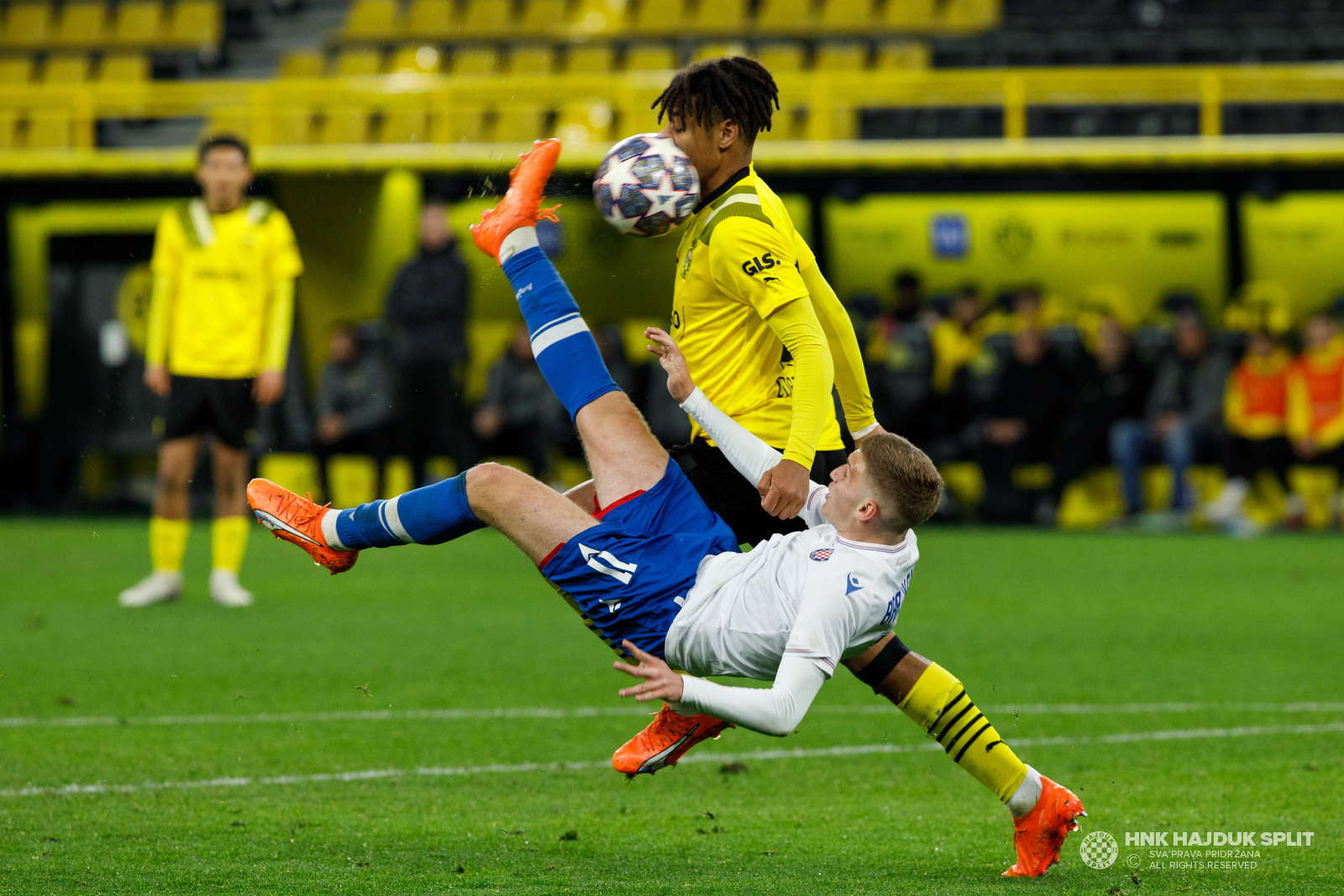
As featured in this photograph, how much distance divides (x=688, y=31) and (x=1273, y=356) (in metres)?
8.98

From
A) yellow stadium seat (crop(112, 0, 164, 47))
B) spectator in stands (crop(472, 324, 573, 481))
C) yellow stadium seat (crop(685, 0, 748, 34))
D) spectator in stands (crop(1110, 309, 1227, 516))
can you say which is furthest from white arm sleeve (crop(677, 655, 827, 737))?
yellow stadium seat (crop(112, 0, 164, 47))

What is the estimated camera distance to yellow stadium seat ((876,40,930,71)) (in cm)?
1912

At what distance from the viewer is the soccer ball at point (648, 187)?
14.3ft

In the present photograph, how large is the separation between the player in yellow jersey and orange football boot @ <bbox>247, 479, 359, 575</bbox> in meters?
3.99

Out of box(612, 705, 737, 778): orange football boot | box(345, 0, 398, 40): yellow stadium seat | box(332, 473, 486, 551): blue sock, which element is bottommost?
box(612, 705, 737, 778): orange football boot

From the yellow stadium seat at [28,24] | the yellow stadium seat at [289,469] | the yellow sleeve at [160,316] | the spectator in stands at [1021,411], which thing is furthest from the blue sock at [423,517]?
the yellow stadium seat at [28,24]

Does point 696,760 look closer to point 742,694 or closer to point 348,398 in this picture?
point 742,694

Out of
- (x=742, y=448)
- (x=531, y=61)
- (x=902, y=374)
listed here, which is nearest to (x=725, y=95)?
(x=742, y=448)

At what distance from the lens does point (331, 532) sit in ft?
14.3

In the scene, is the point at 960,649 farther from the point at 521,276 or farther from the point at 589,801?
the point at 521,276

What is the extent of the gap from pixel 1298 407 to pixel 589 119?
6.79 meters

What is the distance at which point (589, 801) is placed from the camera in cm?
472

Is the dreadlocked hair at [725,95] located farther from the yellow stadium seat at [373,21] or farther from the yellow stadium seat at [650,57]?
the yellow stadium seat at [373,21]

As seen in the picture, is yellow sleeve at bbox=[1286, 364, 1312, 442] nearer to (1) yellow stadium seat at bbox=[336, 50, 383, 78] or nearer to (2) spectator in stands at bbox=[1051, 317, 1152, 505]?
(2) spectator in stands at bbox=[1051, 317, 1152, 505]
